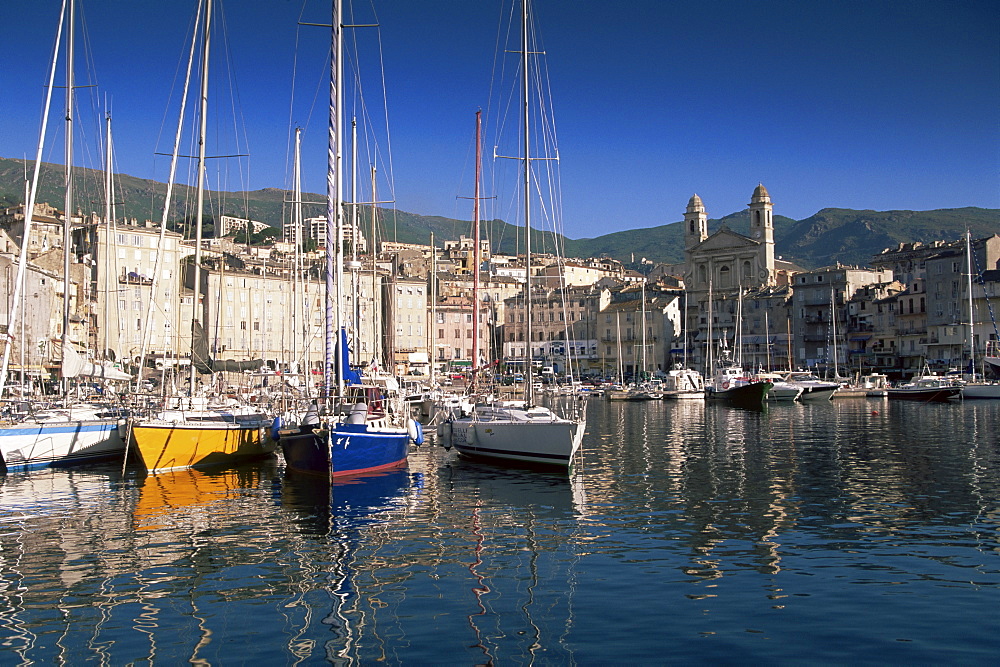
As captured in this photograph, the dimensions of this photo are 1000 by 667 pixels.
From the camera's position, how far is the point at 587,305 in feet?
422

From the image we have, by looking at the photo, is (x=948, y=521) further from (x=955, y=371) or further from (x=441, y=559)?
(x=955, y=371)

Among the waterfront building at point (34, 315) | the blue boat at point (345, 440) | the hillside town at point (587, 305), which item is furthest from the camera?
the hillside town at point (587, 305)

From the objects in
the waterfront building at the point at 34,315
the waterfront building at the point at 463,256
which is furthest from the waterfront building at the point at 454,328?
the waterfront building at the point at 34,315

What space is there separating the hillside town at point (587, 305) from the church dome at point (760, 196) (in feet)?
0.73

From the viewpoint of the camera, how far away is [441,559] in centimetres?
1568

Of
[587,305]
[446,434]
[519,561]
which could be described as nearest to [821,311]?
[587,305]

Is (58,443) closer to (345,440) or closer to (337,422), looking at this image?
(337,422)

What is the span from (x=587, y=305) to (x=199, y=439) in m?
103

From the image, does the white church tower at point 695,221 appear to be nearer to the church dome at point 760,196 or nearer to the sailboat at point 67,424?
the church dome at point 760,196

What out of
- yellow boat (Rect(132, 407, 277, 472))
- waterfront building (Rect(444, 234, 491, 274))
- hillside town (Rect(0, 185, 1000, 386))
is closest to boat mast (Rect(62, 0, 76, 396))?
yellow boat (Rect(132, 407, 277, 472))

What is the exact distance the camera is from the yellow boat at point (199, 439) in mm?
27188

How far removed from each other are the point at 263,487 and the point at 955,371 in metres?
85.8

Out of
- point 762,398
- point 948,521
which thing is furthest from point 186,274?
point 948,521

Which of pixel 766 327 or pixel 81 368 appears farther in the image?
pixel 766 327
